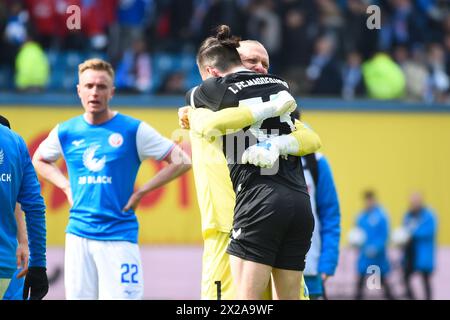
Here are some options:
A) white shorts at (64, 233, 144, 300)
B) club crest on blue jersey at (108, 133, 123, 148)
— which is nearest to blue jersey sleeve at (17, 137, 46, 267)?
white shorts at (64, 233, 144, 300)

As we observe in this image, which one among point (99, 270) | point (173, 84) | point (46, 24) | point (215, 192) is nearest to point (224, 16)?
point (173, 84)

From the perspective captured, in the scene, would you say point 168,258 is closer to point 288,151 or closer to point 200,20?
point 200,20

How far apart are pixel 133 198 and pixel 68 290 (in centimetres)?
93

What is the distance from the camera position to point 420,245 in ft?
57.5

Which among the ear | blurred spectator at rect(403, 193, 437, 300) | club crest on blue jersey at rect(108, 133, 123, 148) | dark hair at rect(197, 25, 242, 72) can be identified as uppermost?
dark hair at rect(197, 25, 242, 72)

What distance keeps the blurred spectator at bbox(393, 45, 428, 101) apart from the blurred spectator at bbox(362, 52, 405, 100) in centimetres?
21

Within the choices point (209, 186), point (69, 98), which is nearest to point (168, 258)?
point (69, 98)

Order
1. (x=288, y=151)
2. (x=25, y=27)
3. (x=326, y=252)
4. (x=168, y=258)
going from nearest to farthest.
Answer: (x=288, y=151)
(x=326, y=252)
(x=168, y=258)
(x=25, y=27)

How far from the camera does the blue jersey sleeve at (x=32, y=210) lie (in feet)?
21.0

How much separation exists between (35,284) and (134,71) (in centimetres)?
1323

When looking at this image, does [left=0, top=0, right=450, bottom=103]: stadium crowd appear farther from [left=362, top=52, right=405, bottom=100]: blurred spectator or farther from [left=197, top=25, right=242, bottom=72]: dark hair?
[left=197, top=25, right=242, bottom=72]: dark hair

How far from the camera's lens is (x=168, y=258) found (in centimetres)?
1819

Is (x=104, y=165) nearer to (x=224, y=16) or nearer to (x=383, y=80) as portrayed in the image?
(x=224, y=16)

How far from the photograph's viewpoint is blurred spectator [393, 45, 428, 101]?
66.2 feet
